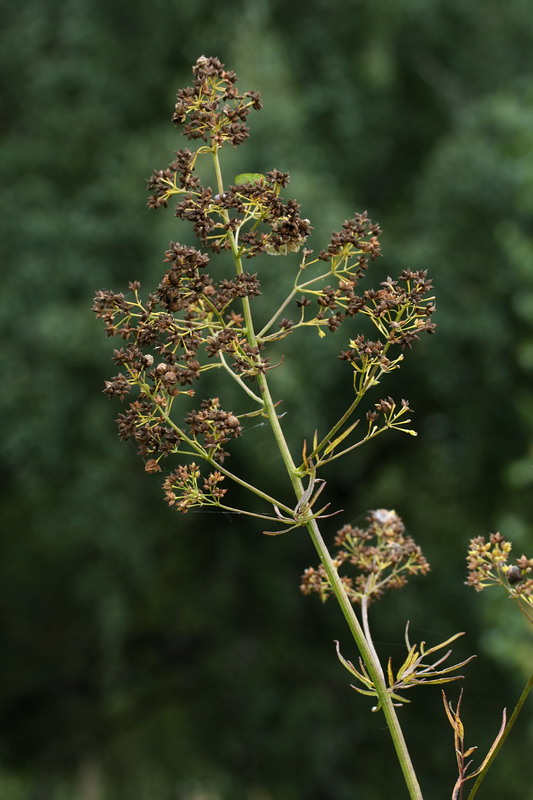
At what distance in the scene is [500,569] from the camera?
1.17 metres

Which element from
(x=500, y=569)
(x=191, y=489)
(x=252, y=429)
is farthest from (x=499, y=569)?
(x=252, y=429)

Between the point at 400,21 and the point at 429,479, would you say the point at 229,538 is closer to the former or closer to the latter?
the point at 429,479

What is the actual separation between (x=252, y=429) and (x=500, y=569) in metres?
6.93

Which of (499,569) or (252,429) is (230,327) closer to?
(499,569)

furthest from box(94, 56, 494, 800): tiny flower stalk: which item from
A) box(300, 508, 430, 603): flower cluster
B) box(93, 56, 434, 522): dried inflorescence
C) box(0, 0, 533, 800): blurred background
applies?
box(0, 0, 533, 800): blurred background

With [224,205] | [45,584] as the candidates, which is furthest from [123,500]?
[224,205]

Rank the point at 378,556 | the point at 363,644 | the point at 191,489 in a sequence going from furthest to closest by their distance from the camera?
1. the point at 378,556
2. the point at 191,489
3. the point at 363,644

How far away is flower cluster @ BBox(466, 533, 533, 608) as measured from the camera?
1115 mm

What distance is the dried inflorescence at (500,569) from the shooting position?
112cm

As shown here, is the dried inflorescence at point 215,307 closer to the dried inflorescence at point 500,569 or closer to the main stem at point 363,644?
the main stem at point 363,644

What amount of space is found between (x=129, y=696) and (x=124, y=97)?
5.84m

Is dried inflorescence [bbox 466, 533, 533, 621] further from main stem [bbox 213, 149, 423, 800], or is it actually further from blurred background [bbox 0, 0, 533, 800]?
blurred background [bbox 0, 0, 533, 800]

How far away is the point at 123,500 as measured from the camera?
28.9 ft

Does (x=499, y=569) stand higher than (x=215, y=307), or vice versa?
(x=215, y=307)
